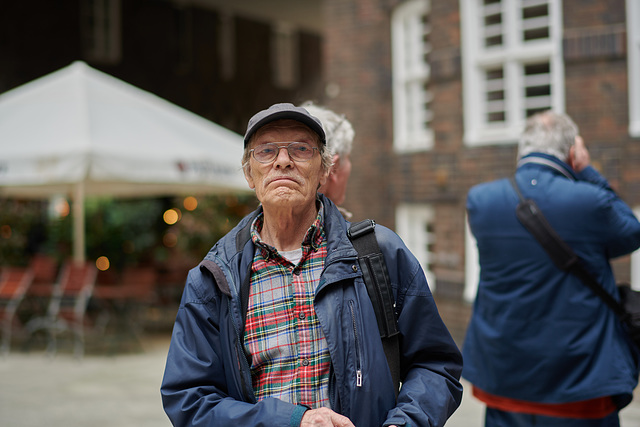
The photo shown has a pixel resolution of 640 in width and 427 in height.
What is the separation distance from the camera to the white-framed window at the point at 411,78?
9.01 metres

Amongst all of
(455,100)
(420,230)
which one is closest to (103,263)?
(420,230)

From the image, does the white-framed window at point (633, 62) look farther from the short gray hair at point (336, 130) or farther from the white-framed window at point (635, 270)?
the short gray hair at point (336, 130)

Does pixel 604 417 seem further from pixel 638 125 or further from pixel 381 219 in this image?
pixel 381 219

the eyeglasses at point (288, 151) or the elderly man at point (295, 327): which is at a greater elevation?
the eyeglasses at point (288, 151)

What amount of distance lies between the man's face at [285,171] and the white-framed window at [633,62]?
5387 millimetres

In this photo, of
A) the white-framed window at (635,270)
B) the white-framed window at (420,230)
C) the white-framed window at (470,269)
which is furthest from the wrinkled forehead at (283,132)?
the white-framed window at (420,230)

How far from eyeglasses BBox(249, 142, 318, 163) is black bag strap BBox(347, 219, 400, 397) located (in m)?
0.33

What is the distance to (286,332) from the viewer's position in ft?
6.66

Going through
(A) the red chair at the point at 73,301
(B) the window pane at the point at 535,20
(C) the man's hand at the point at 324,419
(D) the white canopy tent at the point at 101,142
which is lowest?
(A) the red chair at the point at 73,301

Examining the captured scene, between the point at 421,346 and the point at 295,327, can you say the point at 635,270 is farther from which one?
the point at 295,327

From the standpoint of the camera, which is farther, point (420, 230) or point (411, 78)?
point (411, 78)

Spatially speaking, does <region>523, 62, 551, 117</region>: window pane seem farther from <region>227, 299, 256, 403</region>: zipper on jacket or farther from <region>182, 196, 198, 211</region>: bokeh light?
<region>182, 196, 198, 211</region>: bokeh light

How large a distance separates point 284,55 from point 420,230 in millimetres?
17439

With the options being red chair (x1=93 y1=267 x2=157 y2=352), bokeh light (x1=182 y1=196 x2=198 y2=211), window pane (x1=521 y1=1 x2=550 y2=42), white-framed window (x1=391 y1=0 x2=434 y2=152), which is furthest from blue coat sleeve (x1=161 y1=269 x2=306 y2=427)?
bokeh light (x1=182 y1=196 x2=198 y2=211)
